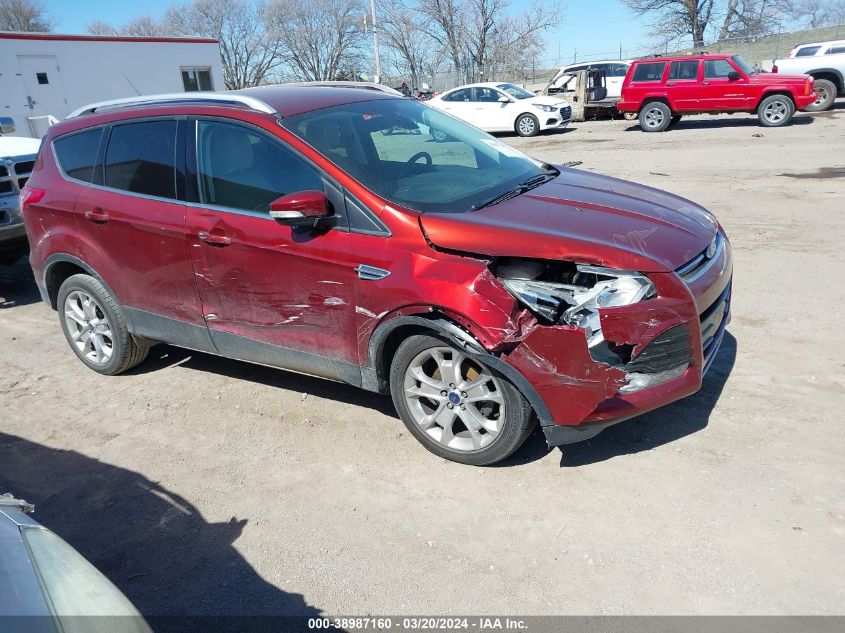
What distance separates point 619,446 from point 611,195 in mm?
1482

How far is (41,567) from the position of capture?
1.94m

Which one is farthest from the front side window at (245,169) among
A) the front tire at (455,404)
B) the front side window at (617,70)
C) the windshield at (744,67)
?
the front side window at (617,70)

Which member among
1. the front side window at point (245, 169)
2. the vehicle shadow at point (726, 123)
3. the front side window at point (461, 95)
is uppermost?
the front side window at point (461, 95)

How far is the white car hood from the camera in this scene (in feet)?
24.8

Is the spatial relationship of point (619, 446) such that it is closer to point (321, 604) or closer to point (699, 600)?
point (699, 600)

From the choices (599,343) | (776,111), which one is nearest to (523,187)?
(599,343)

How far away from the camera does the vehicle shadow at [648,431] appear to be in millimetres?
3684

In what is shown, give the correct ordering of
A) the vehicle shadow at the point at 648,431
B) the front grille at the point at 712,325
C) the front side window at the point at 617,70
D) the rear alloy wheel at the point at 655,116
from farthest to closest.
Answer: the front side window at the point at 617,70 → the rear alloy wheel at the point at 655,116 → the vehicle shadow at the point at 648,431 → the front grille at the point at 712,325

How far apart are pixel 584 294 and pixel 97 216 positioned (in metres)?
3.37

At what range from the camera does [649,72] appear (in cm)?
1800

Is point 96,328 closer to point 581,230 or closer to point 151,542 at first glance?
point 151,542

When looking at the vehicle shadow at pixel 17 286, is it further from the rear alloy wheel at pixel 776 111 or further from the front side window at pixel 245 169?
the rear alloy wheel at pixel 776 111

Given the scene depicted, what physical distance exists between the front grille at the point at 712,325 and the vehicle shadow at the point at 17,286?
6769 millimetres

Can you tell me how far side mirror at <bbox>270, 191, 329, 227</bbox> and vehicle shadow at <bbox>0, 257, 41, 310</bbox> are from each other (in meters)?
5.03
